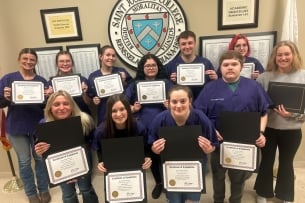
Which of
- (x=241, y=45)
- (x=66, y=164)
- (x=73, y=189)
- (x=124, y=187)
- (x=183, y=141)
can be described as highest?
(x=241, y=45)

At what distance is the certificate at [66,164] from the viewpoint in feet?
6.76

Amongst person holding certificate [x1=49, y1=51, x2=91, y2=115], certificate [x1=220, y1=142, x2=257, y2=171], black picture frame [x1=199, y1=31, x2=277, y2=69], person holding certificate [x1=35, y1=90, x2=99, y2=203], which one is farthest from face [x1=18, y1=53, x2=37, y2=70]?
certificate [x1=220, y1=142, x2=257, y2=171]

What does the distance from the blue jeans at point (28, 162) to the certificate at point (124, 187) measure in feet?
3.18

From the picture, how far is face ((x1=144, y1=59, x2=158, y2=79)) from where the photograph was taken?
274cm

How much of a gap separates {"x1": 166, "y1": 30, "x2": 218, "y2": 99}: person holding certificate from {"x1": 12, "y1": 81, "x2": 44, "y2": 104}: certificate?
131 centimetres

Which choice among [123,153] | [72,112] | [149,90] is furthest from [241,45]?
[72,112]

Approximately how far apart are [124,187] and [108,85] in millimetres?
1173

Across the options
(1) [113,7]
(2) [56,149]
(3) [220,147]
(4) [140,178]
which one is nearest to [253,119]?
(3) [220,147]

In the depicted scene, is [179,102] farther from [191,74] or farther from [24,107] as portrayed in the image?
[24,107]

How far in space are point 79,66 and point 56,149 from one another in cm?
137

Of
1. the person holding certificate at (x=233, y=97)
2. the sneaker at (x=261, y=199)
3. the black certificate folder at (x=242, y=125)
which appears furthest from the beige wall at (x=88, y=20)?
the sneaker at (x=261, y=199)

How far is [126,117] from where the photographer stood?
211 cm

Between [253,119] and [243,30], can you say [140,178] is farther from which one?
[243,30]

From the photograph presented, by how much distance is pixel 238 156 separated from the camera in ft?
7.05
